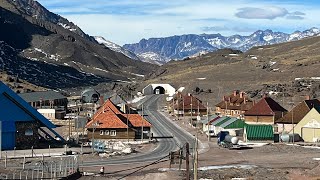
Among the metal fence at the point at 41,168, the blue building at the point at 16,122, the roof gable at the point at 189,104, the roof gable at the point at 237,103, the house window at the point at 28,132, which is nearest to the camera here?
the metal fence at the point at 41,168

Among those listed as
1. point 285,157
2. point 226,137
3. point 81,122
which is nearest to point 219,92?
point 81,122

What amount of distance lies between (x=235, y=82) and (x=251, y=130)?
323 ft

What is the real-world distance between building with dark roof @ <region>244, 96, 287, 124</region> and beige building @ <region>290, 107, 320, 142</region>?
12.5 metres

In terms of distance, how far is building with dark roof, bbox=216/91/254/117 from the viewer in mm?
103312

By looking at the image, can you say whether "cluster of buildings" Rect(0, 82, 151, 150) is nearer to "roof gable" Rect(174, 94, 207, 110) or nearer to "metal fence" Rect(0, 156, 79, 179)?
"metal fence" Rect(0, 156, 79, 179)

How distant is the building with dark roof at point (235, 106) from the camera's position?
103 m

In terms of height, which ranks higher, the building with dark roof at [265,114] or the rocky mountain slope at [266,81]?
the rocky mountain slope at [266,81]

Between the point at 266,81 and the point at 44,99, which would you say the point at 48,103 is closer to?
the point at 44,99

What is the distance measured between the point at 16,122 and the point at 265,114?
3788 cm

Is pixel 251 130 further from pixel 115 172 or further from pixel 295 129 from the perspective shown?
pixel 115 172

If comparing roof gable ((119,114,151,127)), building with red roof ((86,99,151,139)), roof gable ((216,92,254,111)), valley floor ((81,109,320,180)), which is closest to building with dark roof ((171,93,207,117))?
roof gable ((216,92,254,111))

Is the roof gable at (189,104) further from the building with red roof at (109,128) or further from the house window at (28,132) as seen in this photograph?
the house window at (28,132)

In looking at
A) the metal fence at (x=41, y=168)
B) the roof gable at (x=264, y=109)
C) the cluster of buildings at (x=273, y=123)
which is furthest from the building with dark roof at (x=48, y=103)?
the metal fence at (x=41, y=168)

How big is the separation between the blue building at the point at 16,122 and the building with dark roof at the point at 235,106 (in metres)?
43.9
